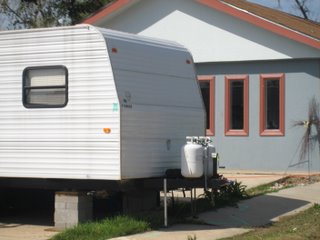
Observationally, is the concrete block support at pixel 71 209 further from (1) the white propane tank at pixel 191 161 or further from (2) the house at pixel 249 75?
(2) the house at pixel 249 75

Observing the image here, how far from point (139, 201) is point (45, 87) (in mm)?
2558

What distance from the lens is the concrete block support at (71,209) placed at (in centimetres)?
1056

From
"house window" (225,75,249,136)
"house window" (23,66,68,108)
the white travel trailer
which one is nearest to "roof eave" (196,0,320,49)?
"house window" (225,75,249,136)

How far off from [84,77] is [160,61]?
1.53 m

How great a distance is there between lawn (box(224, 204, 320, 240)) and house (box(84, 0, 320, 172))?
686cm

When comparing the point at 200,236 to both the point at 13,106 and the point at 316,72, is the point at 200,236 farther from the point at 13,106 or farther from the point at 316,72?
the point at 316,72

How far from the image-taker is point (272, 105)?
62.5ft

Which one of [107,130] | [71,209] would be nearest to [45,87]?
[107,130]

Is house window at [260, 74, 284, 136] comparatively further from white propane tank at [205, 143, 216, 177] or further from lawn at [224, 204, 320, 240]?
white propane tank at [205, 143, 216, 177]

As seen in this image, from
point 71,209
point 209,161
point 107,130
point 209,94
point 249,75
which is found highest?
point 249,75

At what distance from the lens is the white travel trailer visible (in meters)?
10.1

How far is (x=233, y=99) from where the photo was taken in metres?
19.5

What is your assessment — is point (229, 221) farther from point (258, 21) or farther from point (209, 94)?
point (209, 94)

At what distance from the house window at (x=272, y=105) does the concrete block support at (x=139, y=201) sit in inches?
294
